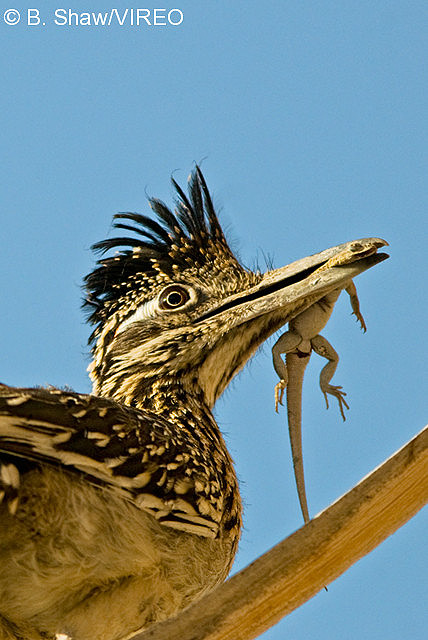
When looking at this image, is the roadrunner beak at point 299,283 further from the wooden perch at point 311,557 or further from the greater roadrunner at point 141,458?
the wooden perch at point 311,557

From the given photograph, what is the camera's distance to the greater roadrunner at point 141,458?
4.04m

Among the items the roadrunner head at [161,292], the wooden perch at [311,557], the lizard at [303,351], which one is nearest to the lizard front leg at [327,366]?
the lizard at [303,351]

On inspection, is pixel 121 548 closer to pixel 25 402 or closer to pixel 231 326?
pixel 25 402

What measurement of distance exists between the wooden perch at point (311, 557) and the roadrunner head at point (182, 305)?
5.19 ft

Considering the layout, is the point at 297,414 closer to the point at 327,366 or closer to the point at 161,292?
the point at 327,366

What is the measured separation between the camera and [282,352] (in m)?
5.23

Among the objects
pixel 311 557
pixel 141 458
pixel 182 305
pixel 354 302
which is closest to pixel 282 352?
pixel 354 302

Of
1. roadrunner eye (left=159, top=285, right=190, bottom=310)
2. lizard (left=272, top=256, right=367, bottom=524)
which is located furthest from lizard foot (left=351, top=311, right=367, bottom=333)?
roadrunner eye (left=159, top=285, right=190, bottom=310)

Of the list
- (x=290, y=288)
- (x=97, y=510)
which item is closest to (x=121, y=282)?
(x=290, y=288)

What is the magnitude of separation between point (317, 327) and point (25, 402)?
6.33ft

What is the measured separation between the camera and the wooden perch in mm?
3564

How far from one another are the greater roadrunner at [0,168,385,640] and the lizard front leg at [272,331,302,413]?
16 cm

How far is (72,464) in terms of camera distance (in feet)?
13.0

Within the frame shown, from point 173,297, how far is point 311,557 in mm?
2488
